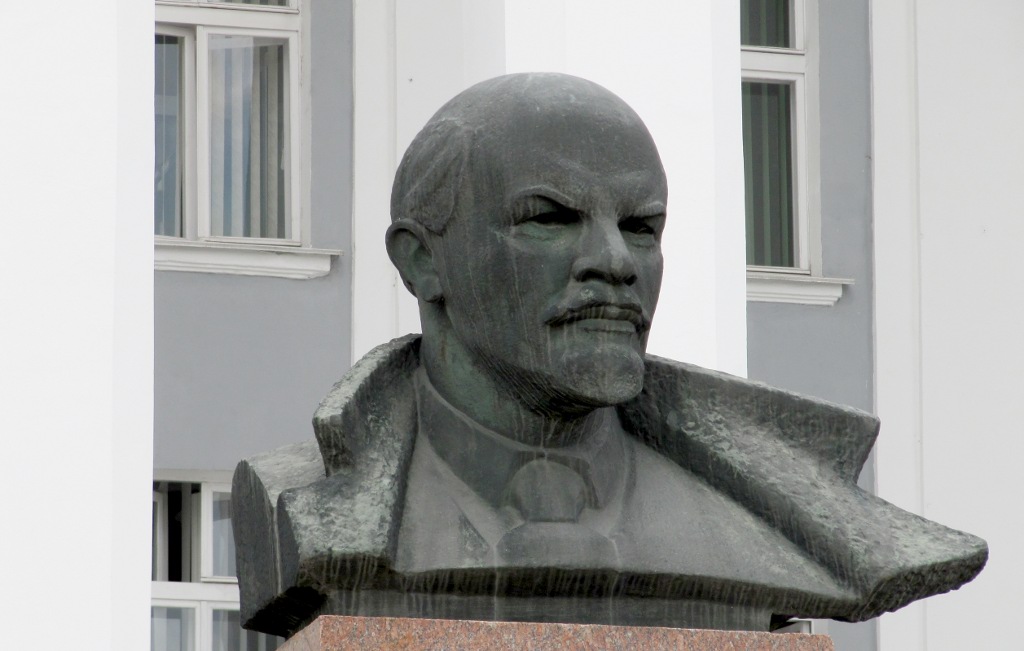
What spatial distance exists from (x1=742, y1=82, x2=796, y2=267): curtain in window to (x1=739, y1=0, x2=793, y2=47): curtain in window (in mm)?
257

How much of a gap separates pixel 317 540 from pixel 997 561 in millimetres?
7995

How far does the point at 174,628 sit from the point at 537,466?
23.6ft

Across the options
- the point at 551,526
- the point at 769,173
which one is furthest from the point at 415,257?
the point at 769,173

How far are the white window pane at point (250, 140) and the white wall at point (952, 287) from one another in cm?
285

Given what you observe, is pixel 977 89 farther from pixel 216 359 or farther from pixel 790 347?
pixel 216 359

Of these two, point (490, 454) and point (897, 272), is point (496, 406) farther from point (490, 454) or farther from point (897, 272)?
point (897, 272)

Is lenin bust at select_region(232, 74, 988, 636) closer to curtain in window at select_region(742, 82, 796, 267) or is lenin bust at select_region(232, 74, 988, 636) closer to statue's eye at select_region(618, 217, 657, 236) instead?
statue's eye at select_region(618, 217, 657, 236)

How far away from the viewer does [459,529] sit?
3.94 metres

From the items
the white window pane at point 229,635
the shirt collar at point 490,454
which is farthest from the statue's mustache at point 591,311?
the white window pane at point 229,635

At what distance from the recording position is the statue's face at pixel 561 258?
391cm

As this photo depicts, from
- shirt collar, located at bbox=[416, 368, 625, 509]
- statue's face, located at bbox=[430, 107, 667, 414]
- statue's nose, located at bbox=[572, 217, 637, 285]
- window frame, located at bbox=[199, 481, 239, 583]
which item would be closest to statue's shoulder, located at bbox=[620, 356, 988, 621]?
shirt collar, located at bbox=[416, 368, 625, 509]

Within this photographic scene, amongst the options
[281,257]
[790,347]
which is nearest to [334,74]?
[281,257]

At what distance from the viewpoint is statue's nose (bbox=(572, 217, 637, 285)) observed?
389 centimetres

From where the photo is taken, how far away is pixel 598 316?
154 inches
